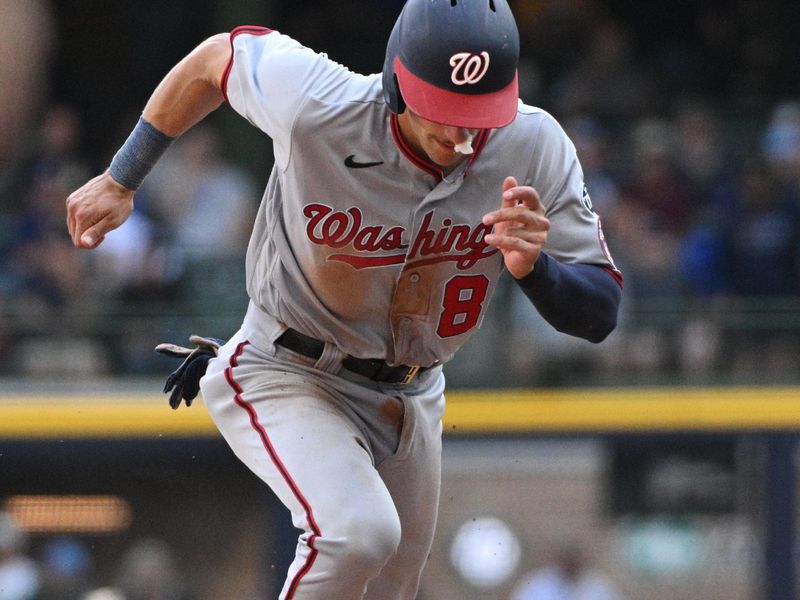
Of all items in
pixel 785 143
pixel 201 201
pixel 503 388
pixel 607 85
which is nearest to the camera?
pixel 503 388

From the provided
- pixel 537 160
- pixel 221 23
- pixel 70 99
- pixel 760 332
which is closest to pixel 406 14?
pixel 537 160

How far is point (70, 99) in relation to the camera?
9.11 meters

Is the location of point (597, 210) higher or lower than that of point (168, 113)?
lower

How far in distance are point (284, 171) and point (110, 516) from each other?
3.59 metres

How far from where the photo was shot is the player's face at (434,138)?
9.65ft

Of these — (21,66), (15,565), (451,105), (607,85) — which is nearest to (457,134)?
(451,105)

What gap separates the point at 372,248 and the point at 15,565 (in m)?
3.82

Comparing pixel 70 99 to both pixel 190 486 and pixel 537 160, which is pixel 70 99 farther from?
pixel 537 160

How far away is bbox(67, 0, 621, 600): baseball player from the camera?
2922 mm

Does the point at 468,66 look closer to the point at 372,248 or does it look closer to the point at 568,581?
the point at 372,248

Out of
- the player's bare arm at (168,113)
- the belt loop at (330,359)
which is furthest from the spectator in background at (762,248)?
the player's bare arm at (168,113)

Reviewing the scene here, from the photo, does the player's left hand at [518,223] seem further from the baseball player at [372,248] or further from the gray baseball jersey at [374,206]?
the gray baseball jersey at [374,206]

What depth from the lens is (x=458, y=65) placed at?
2.91m

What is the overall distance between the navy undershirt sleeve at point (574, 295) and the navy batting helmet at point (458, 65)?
0.35 meters
